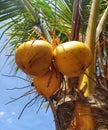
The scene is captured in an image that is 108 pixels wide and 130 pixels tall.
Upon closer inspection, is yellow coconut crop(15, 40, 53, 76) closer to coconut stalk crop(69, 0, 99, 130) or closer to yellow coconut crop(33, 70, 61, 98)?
yellow coconut crop(33, 70, 61, 98)

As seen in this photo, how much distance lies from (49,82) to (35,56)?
186mm

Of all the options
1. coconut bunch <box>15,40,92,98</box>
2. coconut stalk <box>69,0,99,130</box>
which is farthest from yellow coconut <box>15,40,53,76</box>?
coconut stalk <box>69,0,99,130</box>

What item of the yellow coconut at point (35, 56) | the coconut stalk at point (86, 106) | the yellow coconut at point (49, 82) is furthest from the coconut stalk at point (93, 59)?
the yellow coconut at point (35, 56)

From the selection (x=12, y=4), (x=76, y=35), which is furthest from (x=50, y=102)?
(x=12, y=4)

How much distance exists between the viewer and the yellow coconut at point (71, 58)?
1578 mm

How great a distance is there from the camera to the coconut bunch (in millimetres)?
1587

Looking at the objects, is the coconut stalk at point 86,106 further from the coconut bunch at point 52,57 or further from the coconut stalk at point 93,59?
the coconut bunch at point 52,57

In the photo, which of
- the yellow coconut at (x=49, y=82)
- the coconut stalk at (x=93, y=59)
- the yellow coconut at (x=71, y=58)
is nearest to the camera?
the yellow coconut at (x=71, y=58)

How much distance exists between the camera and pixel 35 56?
159 cm

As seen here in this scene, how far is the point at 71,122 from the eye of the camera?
1.79 metres

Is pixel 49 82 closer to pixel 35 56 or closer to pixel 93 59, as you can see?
pixel 35 56

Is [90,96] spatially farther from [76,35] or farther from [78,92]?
[76,35]

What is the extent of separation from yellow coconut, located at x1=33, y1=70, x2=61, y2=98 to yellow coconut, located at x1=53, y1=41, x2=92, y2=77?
80 millimetres

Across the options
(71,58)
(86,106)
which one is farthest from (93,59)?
(71,58)
